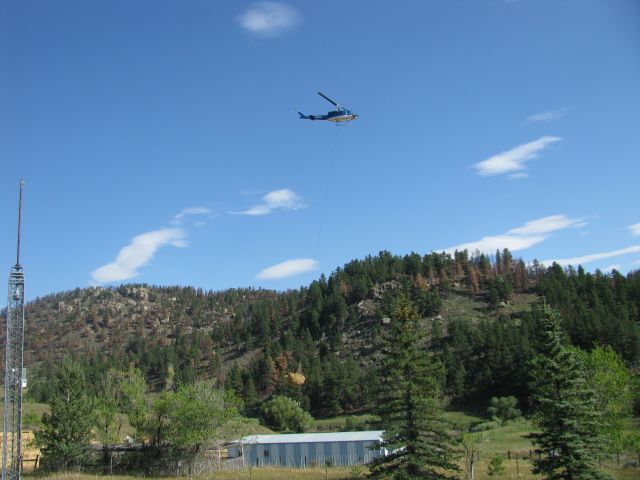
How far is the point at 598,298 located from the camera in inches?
4626

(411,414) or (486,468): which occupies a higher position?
(411,414)

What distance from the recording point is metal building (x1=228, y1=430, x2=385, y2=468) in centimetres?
5238

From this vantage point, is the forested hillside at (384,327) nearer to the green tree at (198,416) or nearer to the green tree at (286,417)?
the green tree at (286,417)

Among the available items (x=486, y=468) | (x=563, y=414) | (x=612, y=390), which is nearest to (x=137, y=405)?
(x=486, y=468)

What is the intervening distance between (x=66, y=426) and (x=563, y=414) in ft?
103

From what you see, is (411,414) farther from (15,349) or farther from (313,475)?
(15,349)

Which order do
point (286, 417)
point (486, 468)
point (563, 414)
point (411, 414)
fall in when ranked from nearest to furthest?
point (563, 414) → point (411, 414) → point (486, 468) → point (286, 417)

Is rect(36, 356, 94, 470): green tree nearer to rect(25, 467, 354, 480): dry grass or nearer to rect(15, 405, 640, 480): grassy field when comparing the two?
rect(25, 467, 354, 480): dry grass

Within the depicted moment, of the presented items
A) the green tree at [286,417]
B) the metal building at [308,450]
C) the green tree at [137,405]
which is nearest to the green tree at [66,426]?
the green tree at [137,405]

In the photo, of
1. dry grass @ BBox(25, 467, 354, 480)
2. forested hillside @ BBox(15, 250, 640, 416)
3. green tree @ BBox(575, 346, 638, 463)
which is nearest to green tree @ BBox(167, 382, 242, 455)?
dry grass @ BBox(25, 467, 354, 480)

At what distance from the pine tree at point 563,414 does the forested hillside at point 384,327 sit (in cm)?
4203

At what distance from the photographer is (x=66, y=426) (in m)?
40.2

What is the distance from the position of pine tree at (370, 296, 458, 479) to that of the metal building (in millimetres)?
19634

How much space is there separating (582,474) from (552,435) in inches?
86.1
